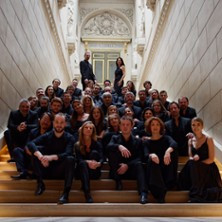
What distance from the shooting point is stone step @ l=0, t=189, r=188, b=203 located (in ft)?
12.2

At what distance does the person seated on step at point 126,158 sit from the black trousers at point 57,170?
54 centimetres

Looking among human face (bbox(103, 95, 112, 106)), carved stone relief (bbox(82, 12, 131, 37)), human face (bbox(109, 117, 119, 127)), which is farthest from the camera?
carved stone relief (bbox(82, 12, 131, 37))

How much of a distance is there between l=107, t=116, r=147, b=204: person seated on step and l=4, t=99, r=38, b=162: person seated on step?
145 cm

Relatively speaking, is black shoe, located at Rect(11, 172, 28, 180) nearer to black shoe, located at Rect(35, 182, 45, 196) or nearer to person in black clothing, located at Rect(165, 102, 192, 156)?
black shoe, located at Rect(35, 182, 45, 196)

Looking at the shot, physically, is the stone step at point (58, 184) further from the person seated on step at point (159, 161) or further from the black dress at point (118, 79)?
the black dress at point (118, 79)

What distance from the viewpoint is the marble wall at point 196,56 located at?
4988 mm

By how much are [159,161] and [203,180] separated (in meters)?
0.56

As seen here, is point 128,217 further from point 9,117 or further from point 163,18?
point 163,18

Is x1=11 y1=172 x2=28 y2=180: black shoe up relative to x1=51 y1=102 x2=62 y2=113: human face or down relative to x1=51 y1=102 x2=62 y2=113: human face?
down

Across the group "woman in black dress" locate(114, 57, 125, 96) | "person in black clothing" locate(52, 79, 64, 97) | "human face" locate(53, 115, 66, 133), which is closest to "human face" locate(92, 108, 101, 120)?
"human face" locate(53, 115, 66, 133)

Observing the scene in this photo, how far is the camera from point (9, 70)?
5.66 m

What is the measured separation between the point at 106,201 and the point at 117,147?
2.30 feet

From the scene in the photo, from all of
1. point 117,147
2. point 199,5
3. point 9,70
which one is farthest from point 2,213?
point 199,5

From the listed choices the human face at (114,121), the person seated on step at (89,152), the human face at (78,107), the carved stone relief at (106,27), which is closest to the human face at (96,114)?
the human face at (114,121)
